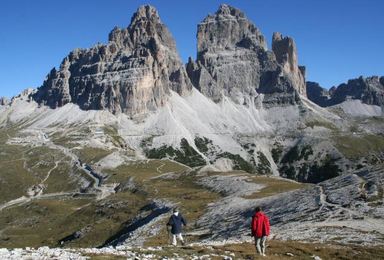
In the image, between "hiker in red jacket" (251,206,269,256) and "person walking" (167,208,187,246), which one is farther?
"person walking" (167,208,187,246)

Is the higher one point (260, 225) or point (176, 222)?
point (260, 225)

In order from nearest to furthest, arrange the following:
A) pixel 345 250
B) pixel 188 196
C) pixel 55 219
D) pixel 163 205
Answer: pixel 345 250 < pixel 163 205 < pixel 188 196 < pixel 55 219

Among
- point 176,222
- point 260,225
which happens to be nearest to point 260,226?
point 260,225

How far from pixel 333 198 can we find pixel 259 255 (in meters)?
38.1

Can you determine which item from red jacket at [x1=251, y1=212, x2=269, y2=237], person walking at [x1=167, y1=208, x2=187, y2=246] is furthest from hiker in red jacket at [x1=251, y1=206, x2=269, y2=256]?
person walking at [x1=167, y1=208, x2=187, y2=246]

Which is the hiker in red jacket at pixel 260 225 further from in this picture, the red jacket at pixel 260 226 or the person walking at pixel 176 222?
the person walking at pixel 176 222

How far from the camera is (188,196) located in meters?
98.7

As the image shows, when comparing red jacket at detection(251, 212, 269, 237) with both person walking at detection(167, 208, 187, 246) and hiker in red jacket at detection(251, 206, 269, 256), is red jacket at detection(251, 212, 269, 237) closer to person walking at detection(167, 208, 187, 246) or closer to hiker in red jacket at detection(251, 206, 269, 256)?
hiker in red jacket at detection(251, 206, 269, 256)

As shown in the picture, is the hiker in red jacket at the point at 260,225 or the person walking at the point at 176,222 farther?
the person walking at the point at 176,222

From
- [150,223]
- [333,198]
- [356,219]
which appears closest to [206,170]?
[150,223]

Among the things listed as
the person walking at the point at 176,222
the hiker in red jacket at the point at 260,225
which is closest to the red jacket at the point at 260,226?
the hiker in red jacket at the point at 260,225

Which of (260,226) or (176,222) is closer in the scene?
(260,226)

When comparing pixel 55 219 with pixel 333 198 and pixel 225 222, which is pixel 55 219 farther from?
pixel 333 198

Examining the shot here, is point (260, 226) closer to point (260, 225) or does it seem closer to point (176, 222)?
point (260, 225)
